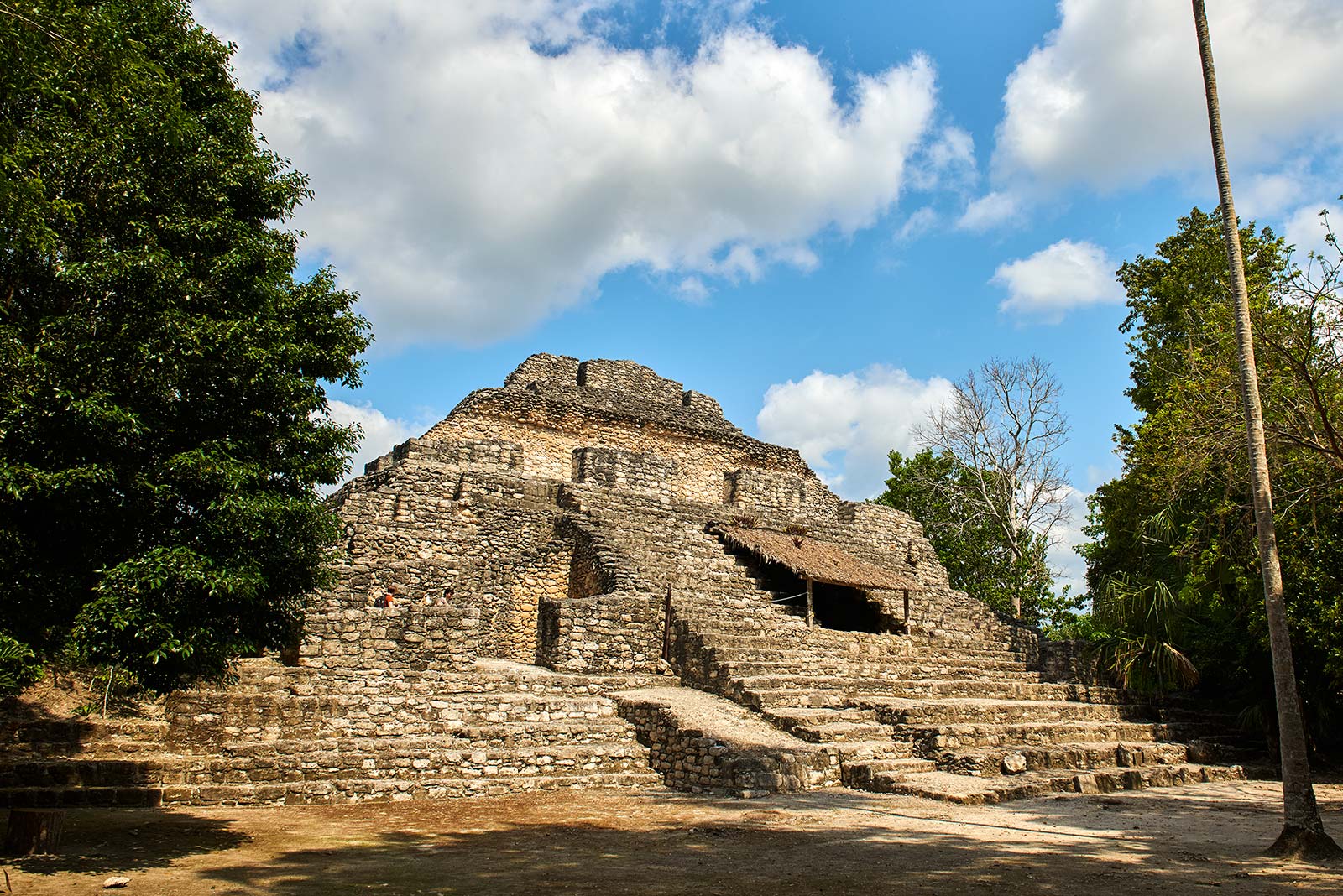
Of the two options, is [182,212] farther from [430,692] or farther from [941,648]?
[941,648]

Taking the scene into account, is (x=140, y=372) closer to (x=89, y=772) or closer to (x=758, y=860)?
→ (x=89, y=772)

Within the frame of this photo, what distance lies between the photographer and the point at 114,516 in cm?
603

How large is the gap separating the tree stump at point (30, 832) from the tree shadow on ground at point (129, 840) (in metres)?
0.06

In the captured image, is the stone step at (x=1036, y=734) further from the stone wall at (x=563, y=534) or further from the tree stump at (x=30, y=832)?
the tree stump at (x=30, y=832)

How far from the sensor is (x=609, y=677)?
453 inches

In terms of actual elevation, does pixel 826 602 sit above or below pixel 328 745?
above

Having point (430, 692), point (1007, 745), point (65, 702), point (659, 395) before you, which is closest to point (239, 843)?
point (430, 692)

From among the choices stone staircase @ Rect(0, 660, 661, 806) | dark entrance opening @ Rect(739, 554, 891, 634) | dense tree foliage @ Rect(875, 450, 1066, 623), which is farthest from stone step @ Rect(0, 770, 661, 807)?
dense tree foliage @ Rect(875, 450, 1066, 623)

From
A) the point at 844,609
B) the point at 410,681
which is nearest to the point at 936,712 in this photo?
the point at 844,609

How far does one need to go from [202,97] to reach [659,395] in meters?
17.1

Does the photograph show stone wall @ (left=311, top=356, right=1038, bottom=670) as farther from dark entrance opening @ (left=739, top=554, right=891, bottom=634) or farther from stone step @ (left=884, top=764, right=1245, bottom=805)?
stone step @ (left=884, top=764, right=1245, bottom=805)

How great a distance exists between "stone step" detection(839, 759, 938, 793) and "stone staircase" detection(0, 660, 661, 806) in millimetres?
2154

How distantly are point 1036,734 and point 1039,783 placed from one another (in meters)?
1.70

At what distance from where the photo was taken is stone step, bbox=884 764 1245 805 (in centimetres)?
857
